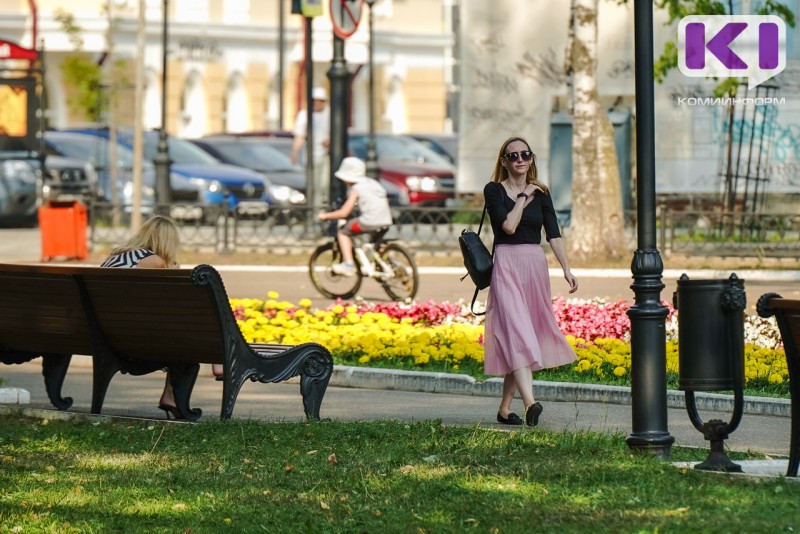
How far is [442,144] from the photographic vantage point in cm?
4003

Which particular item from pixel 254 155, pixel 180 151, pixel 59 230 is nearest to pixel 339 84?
pixel 59 230

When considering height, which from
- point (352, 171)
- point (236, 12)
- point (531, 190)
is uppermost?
point (236, 12)

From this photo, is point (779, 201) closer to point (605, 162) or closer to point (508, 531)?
point (605, 162)

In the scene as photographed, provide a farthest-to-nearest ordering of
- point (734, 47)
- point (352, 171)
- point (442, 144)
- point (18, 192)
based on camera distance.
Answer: point (442, 144)
point (18, 192)
point (734, 47)
point (352, 171)

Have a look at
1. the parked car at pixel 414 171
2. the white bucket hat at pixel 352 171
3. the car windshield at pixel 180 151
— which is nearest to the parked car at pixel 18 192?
the car windshield at pixel 180 151

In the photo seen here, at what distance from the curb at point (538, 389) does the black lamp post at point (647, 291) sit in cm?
238

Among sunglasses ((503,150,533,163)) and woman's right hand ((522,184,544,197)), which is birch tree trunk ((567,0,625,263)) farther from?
sunglasses ((503,150,533,163))

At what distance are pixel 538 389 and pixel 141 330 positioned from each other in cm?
270

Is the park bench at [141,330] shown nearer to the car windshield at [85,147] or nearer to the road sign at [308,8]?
the road sign at [308,8]

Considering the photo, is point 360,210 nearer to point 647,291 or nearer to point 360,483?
point 647,291

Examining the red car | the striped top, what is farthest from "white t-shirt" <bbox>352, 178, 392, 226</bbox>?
the red car

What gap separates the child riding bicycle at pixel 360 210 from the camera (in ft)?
57.8

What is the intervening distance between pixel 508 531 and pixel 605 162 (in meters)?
16.8

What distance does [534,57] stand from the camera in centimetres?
2922
